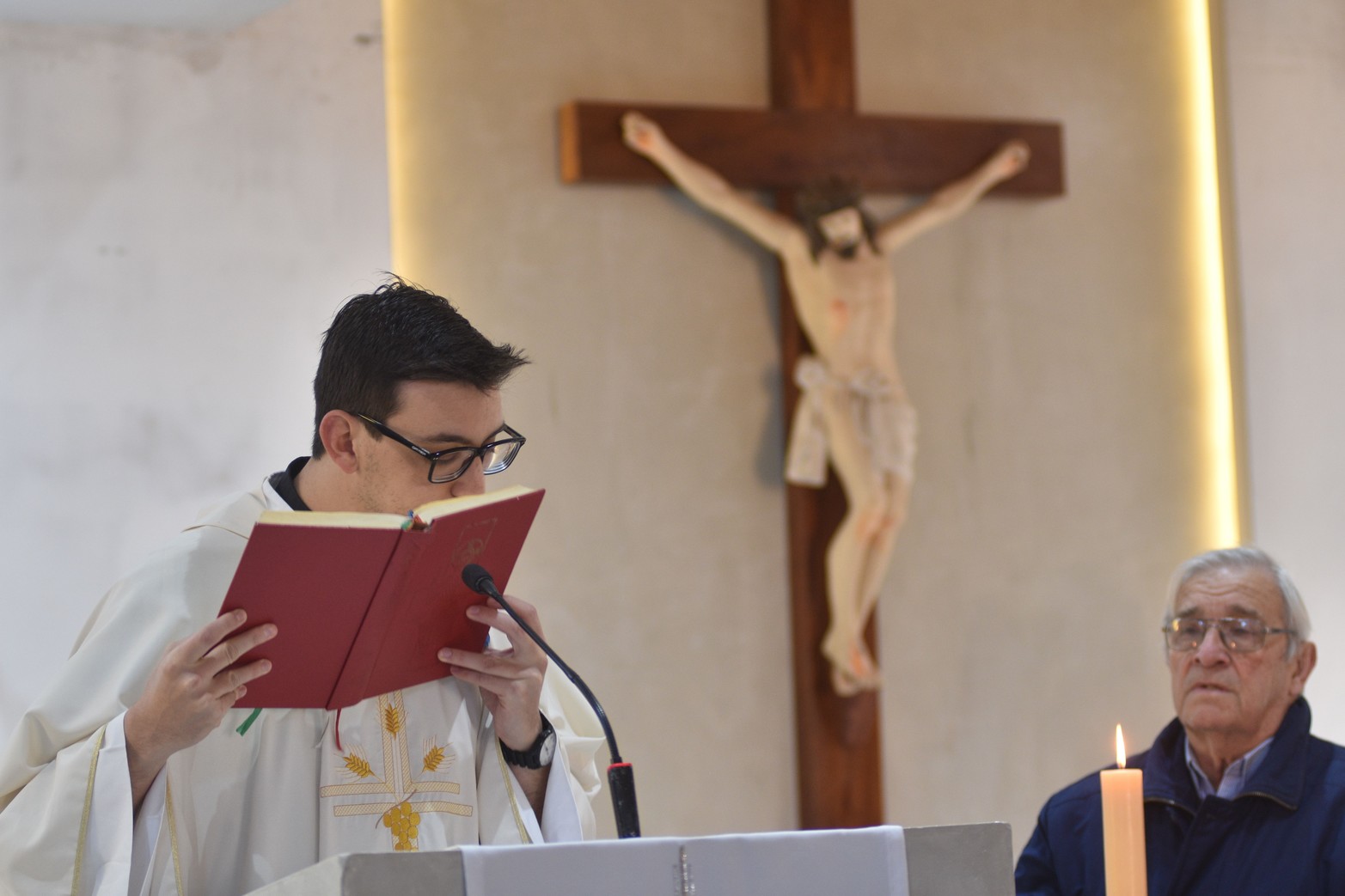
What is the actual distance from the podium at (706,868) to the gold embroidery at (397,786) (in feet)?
2.55

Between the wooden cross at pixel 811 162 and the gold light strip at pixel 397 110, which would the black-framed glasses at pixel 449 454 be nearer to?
the gold light strip at pixel 397 110

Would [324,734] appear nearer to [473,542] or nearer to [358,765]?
[358,765]

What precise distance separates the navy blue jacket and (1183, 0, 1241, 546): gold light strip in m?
2.88

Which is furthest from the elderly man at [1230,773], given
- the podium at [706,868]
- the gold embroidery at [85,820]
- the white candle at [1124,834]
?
the gold embroidery at [85,820]

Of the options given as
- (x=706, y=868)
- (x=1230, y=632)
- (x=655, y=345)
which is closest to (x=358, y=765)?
(x=706, y=868)

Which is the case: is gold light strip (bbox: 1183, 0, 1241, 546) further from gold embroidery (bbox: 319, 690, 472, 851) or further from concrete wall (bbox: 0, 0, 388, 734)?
gold embroidery (bbox: 319, 690, 472, 851)

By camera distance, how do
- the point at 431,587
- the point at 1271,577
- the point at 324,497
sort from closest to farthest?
the point at 431,587, the point at 324,497, the point at 1271,577

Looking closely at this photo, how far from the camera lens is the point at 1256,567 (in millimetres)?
2990

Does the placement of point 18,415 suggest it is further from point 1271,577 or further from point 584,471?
point 1271,577

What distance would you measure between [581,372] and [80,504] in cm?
151

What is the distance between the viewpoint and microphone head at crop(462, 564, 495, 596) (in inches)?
82.7

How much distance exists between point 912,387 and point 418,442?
319cm

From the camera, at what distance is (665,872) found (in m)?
1.44

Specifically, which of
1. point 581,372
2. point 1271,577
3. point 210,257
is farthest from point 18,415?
point 1271,577
